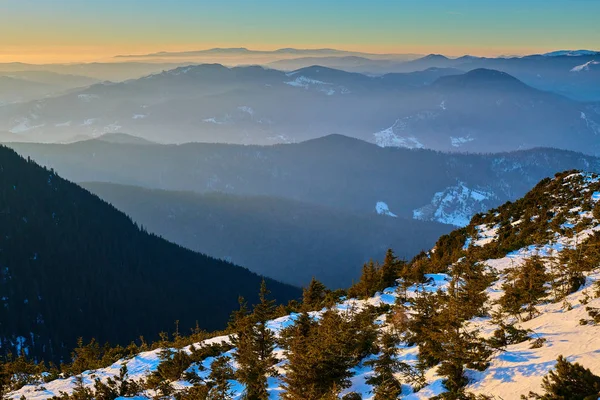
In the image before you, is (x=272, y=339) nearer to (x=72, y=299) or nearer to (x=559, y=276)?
(x=559, y=276)

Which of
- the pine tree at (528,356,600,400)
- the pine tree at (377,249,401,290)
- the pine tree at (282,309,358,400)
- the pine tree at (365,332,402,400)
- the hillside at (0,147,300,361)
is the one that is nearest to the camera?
the pine tree at (528,356,600,400)

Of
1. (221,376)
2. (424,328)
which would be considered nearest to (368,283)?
(221,376)

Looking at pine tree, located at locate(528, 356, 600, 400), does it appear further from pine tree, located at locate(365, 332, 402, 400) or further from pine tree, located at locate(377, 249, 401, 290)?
pine tree, located at locate(377, 249, 401, 290)

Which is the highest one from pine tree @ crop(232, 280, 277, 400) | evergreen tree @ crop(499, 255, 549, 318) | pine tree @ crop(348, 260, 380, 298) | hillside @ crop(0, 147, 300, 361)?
evergreen tree @ crop(499, 255, 549, 318)

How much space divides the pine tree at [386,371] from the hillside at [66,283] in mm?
143808

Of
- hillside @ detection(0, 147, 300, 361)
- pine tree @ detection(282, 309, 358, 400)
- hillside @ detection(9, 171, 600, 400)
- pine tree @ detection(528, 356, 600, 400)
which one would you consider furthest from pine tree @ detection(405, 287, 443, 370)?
hillside @ detection(0, 147, 300, 361)

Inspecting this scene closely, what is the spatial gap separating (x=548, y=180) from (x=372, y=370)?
62.5 metres

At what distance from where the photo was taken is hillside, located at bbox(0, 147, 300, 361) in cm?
14350

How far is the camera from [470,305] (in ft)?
73.4

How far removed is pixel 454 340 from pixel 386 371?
219 inches

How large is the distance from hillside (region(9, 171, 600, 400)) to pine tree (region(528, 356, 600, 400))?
49 millimetres

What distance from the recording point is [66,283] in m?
163

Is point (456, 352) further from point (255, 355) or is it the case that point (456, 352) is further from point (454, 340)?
point (255, 355)

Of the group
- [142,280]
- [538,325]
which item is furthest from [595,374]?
[142,280]
